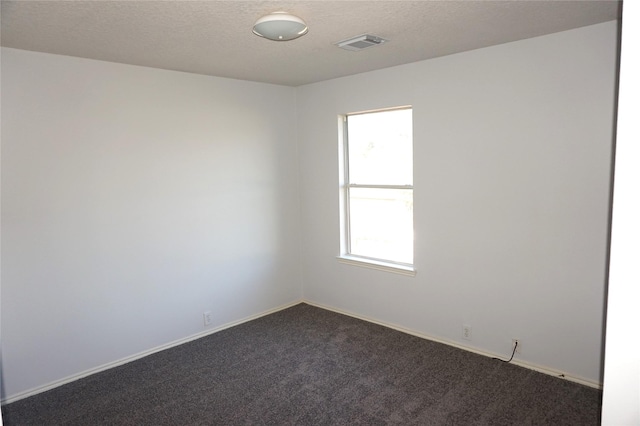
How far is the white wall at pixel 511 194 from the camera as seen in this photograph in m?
3.01

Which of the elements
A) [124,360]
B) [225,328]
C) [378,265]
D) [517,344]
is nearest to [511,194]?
[517,344]

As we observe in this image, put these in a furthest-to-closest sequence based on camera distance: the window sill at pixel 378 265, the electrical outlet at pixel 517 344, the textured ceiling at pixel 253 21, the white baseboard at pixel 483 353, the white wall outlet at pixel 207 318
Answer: the white wall outlet at pixel 207 318 < the window sill at pixel 378 265 < the electrical outlet at pixel 517 344 < the white baseboard at pixel 483 353 < the textured ceiling at pixel 253 21

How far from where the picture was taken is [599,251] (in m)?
3.01

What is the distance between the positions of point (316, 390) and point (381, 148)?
242 cm

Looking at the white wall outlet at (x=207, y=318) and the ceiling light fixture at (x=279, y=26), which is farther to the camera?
the white wall outlet at (x=207, y=318)

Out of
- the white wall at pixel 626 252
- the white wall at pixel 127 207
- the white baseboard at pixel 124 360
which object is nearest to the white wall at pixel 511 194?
the white wall at pixel 127 207

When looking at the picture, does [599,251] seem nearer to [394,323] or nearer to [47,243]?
[394,323]

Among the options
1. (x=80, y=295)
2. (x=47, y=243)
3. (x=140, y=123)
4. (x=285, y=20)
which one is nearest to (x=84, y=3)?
(x=285, y=20)

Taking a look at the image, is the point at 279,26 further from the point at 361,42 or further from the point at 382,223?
the point at 382,223

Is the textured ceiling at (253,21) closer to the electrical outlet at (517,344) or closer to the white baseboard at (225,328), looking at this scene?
the electrical outlet at (517,344)

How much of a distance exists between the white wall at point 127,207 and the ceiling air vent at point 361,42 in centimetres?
163

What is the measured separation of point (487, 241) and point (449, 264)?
1.38ft

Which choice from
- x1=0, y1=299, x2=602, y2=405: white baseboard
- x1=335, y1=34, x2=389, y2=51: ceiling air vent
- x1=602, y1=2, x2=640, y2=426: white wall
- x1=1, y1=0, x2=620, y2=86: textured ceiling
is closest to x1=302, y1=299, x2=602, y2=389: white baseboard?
x1=0, y1=299, x2=602, y2=405: white baseboard

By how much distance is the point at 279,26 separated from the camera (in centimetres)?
251
